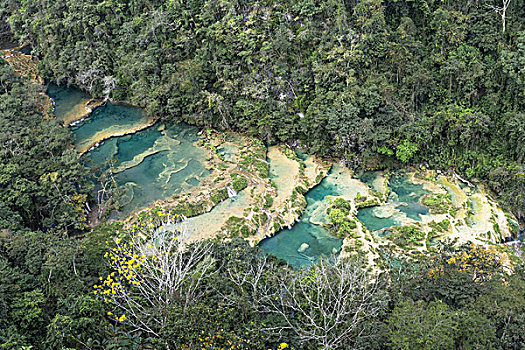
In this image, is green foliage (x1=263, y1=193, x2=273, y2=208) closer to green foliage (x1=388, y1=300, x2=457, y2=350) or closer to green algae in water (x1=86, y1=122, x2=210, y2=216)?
green algae in water (x1=86, y1=122, x2=210, y2=216)

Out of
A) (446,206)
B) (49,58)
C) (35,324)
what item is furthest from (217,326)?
(49,58)

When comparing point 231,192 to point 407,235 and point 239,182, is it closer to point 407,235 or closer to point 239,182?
point 239,182

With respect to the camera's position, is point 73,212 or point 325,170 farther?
point 325,170

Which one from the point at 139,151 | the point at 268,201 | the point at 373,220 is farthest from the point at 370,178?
the point at 139,151

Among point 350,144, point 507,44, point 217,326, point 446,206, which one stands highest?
Answer: point 507,44

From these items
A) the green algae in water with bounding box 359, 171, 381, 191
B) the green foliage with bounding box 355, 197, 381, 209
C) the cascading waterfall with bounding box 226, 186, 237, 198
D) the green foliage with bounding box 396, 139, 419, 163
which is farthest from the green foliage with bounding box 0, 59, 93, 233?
the green foliage with bounding box 396, 139, 419, 163

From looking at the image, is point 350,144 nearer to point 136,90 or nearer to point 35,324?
point 136,90

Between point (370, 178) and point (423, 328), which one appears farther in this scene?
point (370, 178)
